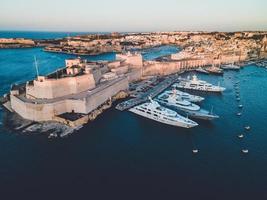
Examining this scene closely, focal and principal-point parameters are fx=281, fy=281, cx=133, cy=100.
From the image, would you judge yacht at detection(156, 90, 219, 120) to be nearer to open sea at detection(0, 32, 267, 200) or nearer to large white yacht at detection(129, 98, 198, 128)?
open sea at detection(0, 32, 267, 200)

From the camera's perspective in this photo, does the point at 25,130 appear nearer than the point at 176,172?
No

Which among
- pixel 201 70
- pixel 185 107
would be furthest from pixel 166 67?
pixel 185 107

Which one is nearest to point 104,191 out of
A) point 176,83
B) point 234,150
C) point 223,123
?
point 234,150

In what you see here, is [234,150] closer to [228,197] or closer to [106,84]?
[228,197]

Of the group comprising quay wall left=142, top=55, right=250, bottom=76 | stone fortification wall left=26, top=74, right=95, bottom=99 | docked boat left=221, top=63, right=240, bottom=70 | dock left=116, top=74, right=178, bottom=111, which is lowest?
docked boat left=221, top=63, right=240, bottom=70

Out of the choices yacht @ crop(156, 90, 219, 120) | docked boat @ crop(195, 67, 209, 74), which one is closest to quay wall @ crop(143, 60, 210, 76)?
docked boat @ crop(195, 67, 209, 74)

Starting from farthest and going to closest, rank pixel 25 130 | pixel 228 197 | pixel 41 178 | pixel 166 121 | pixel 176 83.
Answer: pixel 176 83
pixel 166 121
pixel 25 130
pixel 41 178
pixel 228 197
